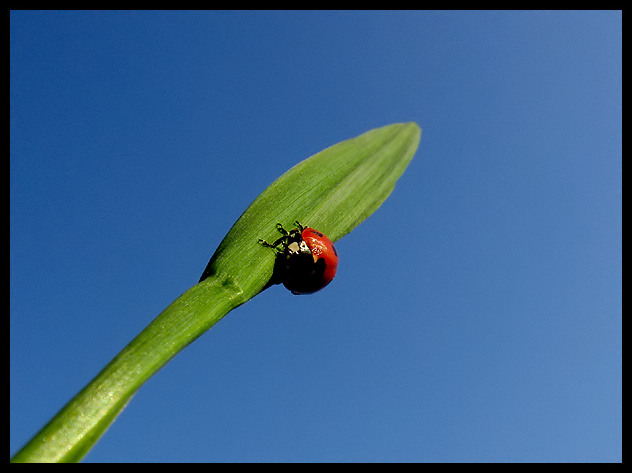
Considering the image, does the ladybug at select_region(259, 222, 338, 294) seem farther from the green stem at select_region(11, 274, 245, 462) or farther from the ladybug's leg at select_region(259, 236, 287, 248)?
A: the green stem at select_region(11, 274, 245, 462)

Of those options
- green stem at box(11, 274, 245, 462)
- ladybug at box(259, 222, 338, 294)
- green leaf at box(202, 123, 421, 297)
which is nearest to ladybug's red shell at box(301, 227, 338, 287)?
ladybug at box(259, 222, 338, 294)

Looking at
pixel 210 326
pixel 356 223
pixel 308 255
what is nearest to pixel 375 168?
pixel 356 223

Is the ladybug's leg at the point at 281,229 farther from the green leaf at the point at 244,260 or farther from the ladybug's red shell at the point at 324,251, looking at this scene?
the ladybug's red shell at the point at 324,251

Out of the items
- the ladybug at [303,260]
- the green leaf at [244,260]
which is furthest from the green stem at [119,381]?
the ladybug at [303,260]

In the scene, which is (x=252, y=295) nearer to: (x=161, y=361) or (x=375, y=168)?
(x=161, y=361)

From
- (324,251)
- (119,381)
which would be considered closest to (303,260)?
(324,251)
